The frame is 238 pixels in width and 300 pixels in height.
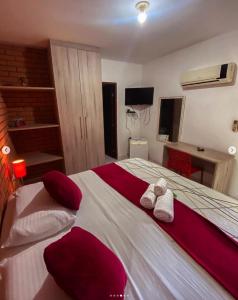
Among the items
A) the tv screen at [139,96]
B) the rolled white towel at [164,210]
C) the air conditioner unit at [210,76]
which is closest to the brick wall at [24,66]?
the tv screen at [139,96]

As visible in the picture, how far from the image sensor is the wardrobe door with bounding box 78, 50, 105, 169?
A: 2664 millimetres

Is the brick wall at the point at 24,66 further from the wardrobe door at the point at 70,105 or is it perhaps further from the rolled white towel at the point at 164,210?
the rolled white towel at the point at 164,210

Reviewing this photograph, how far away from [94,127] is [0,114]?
144 centimetres

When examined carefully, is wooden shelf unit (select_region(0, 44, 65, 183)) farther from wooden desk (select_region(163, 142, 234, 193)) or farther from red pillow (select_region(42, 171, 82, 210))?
wooden desk (select_region(163, 142, 234, 193))

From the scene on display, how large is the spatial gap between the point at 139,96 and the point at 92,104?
1360mm

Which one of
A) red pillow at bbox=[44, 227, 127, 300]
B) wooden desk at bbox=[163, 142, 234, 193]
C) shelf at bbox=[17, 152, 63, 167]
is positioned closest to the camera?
red pillow at bbox=[44, 227, 127, 300]

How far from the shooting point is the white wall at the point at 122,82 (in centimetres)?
352

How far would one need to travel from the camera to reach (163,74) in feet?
11.0

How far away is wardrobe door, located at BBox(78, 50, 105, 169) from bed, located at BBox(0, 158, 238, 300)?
1.56 m

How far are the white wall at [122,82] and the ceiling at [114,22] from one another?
851mm

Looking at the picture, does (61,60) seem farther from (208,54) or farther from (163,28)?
(208,54)

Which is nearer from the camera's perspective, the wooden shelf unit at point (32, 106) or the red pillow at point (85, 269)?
the red pillow at point (85, 269)

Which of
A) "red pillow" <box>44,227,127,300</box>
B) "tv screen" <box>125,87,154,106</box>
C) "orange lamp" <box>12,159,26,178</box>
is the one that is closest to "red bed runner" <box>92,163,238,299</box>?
"red pillow" <box>44,227,127,300</box>

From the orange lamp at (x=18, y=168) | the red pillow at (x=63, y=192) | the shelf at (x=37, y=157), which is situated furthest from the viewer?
the shelf at (x=37, y=157)
